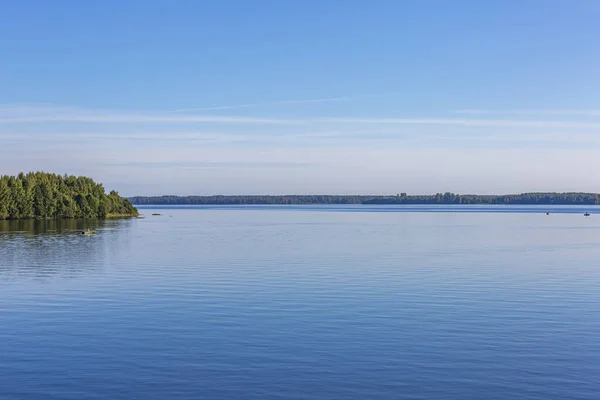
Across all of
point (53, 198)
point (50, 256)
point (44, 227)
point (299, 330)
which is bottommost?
point (299, 330)

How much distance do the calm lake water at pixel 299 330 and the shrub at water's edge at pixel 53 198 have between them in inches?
3587

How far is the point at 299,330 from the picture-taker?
22.8 m

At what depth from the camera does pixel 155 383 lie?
16672 mm

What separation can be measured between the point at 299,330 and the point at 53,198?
12724 cm

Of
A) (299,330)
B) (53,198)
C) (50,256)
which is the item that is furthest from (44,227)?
(299,330)

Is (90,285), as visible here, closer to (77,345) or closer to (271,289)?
(271,289)

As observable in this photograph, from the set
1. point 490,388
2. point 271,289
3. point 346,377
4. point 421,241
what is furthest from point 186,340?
point 421,241

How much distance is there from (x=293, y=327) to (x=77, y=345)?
705 cm

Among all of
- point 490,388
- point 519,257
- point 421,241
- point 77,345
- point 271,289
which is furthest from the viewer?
point 421,241

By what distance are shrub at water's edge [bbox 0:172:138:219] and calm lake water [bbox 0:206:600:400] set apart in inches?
3587

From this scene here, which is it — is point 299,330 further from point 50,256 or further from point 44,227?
point 44,227

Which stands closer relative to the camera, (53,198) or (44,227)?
(44,227)

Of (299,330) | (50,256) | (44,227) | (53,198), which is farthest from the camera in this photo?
(53,198)

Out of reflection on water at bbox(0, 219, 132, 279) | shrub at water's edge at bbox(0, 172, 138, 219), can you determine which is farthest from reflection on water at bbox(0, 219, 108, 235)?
reflection on water at bbox(0, 219, 132, 279)
